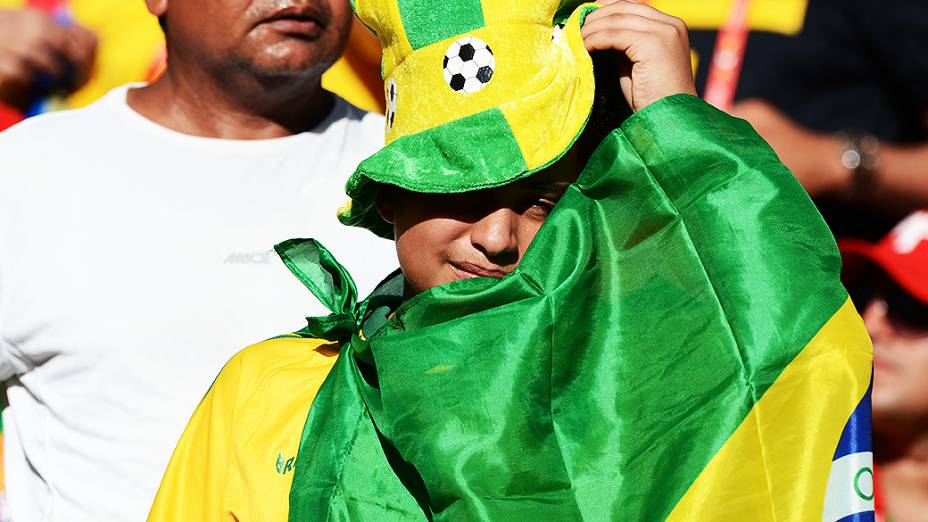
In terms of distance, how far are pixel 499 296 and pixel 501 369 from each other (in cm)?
11

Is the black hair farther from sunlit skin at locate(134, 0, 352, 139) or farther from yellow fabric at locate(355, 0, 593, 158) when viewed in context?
sunlit skin at locate(134, 0, 352, 139)

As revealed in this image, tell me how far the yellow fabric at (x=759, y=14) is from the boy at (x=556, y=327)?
177cm

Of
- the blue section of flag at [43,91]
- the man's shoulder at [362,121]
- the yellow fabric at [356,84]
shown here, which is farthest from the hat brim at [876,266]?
the blue section of flag at [43,91]

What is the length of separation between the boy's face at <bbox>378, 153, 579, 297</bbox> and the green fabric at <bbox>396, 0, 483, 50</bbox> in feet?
0.73

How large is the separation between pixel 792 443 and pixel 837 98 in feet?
7.18

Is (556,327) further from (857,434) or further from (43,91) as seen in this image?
(43,91)

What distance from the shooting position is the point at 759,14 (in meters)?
3.84

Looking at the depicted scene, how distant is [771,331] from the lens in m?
1.86

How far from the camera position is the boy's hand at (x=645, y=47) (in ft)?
6.72

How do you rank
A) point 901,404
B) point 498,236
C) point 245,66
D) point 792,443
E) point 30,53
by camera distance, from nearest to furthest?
1. point 792,443
2. point 498,236
3. point 245,66
4. point 901,404
5. point 30,53

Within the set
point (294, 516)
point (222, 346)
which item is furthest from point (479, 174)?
point (222, 346)

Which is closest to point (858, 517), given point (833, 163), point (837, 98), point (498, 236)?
point (498, 236)

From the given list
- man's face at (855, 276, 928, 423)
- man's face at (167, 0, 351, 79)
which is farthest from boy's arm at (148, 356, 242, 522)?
man's face at (855, 276, 928, 423)

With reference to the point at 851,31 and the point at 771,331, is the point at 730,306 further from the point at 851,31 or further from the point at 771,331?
the point at 851,31
